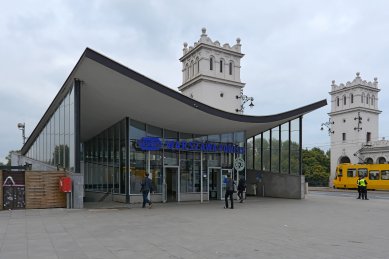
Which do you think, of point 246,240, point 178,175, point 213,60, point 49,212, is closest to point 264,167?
point 178,175

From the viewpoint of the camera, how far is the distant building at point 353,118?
71.2 meters

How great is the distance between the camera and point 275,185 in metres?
28.1

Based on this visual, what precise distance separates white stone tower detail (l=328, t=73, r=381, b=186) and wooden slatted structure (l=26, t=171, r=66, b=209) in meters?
62.2

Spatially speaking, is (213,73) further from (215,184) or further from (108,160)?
(215,184)

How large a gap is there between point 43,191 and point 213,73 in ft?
170

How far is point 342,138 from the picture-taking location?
7375 centimetres

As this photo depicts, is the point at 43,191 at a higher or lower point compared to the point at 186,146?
lower

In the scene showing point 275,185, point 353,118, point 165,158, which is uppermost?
point 353,118

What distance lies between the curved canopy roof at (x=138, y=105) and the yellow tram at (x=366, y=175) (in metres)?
21.5

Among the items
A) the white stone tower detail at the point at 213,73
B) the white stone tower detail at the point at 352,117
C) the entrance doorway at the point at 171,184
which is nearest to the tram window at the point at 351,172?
the white stone tower detail at the point at 213,73

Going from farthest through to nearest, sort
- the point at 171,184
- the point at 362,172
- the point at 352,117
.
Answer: the point at 352,117
the point at 362,172
the point at 171,184

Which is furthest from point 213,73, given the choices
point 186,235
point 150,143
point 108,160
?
point 186,235

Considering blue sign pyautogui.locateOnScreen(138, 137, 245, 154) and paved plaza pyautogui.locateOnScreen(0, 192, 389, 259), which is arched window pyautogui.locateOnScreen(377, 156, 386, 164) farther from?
paved plaza pyautogui.locateOnScreen(0, 192, 389, 259)

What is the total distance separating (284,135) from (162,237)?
60.4 ft
